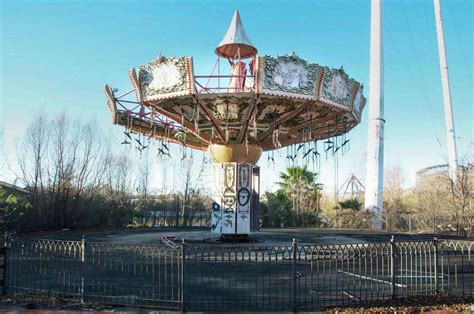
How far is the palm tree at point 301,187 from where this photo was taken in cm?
3301

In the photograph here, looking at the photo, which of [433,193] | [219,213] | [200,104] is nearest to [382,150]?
[433,193]

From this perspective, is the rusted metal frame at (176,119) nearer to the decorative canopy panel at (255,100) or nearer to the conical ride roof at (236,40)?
the decorative canopy panel at (255,100)

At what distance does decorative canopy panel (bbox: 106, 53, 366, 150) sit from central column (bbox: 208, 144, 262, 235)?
0.44 m

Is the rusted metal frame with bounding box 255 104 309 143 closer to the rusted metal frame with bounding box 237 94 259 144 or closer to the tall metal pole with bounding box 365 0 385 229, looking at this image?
the rusted metal frame with bounding box 237 94 259 144

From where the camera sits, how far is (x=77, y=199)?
26.7m

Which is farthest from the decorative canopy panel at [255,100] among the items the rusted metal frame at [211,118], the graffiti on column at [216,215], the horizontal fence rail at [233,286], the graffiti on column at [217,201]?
the horizontal fence rail at [233,286]

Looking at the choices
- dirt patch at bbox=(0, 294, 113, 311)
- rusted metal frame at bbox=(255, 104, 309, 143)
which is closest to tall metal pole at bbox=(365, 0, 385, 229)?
rusted metal frame at bbox=(255, 104, 309, 143)

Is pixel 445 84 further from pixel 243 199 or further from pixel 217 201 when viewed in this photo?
pixel 217 201

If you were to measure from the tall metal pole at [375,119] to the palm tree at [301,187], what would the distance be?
468cm

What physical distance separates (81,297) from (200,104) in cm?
769

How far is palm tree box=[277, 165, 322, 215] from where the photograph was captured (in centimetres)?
3301

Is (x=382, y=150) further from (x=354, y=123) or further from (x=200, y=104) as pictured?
(x=200, y=104)

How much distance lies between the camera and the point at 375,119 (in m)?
30.2

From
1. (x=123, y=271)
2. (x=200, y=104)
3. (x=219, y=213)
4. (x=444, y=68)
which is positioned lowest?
(x=123, y=271)
